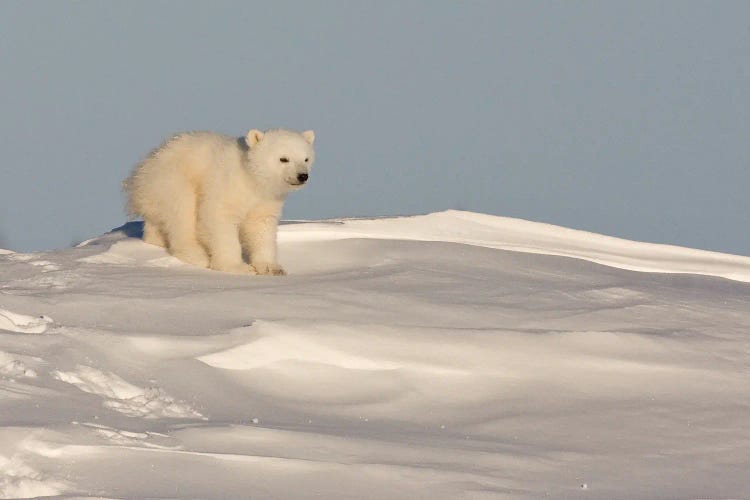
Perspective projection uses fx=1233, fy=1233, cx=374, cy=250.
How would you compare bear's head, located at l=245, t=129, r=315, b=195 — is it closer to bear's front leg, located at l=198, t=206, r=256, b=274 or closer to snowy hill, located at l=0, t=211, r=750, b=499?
bear's front leg, located at l=198, t=206, r=256, b=274

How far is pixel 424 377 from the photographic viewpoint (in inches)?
224

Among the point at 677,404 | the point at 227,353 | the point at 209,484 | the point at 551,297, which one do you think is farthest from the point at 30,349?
the point at 551,297

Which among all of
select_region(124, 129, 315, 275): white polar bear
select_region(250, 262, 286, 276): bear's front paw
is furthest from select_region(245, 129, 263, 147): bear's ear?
select_region(250, 262, 286, 276): bear's front paw

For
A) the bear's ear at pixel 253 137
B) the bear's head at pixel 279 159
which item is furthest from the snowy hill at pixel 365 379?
the bear's ear at pixel 253 137

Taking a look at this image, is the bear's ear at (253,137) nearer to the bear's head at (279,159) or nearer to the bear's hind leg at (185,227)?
the bear's head at (279,159)

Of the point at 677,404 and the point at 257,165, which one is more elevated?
the point at 257,165

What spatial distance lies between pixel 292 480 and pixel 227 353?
1650 mm

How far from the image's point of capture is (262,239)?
776 centimetres

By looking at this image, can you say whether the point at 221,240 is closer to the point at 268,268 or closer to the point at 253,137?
the point at 268,268

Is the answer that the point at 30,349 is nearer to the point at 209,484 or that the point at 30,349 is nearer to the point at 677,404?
the point at 209,484

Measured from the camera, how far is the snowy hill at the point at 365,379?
415 cm

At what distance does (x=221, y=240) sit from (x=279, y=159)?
2.02 ft

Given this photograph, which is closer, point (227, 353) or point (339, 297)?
point (227, 353)

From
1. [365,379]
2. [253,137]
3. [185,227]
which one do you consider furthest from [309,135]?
[365,379]
